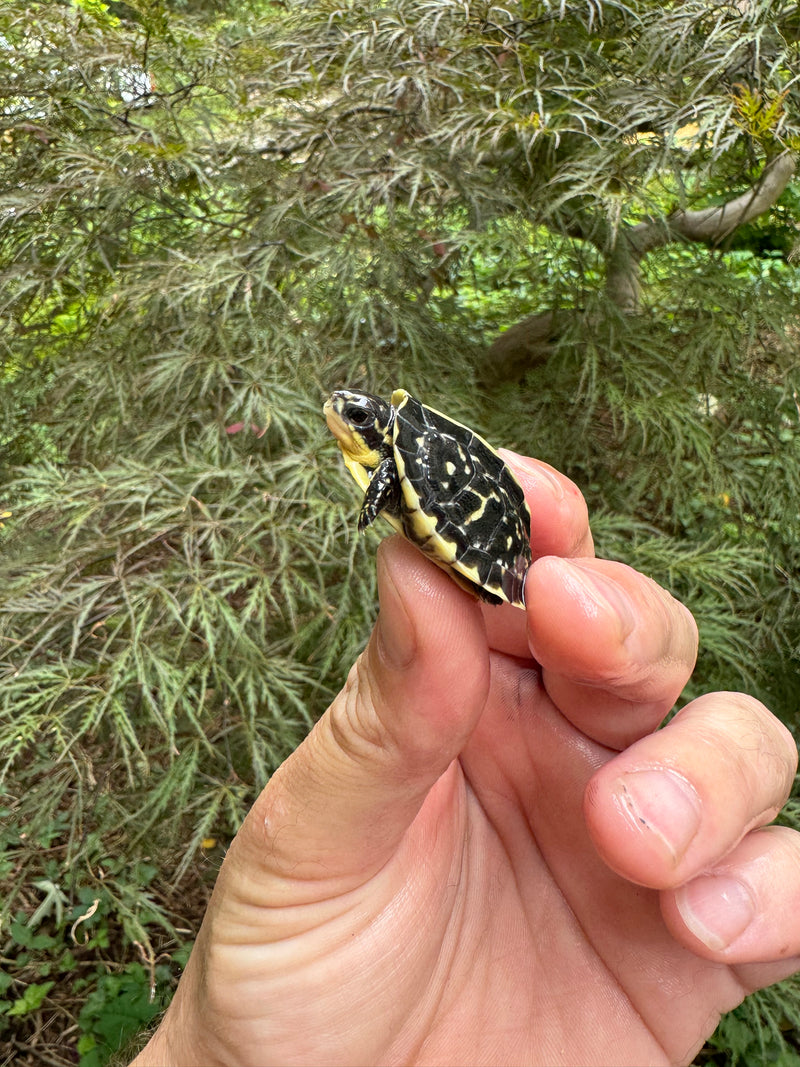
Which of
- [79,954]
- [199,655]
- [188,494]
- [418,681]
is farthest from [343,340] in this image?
[79,954]

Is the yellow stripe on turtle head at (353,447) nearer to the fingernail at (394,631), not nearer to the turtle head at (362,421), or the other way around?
the turtle head at (362,421)

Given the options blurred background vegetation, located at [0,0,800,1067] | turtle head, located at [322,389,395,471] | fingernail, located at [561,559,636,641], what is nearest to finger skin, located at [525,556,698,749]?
fingernail, located at [561,559,636,641]

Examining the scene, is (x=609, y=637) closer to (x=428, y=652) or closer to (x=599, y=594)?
(x=599, y=594)

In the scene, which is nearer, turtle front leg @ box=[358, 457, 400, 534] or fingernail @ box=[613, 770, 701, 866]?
fingernail @ box=[613, 770, 701, 866]

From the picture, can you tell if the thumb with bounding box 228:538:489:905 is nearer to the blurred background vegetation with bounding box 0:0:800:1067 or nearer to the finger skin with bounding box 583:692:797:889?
the finger skin with bounding box 583:692:797:889

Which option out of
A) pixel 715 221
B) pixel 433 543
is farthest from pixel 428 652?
pixel 715 221

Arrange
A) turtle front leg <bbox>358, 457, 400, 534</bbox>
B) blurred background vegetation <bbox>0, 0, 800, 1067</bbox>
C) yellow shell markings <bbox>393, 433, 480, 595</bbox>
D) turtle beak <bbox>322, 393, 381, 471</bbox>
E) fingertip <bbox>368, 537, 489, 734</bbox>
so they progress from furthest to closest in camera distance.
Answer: blurred background vegetation <bbox>0, 0, 800, 1067</bbox> → turtle beak <bbox>322, 393, 381, 471</bbox> → turtle front leg <bbox>358, 457, 400, 534</bbox> → yellow shell markings <bbox>393, 433, 480, 595</bbox> → fingertip <bbox>368, 537, 489, 734</bbox>
